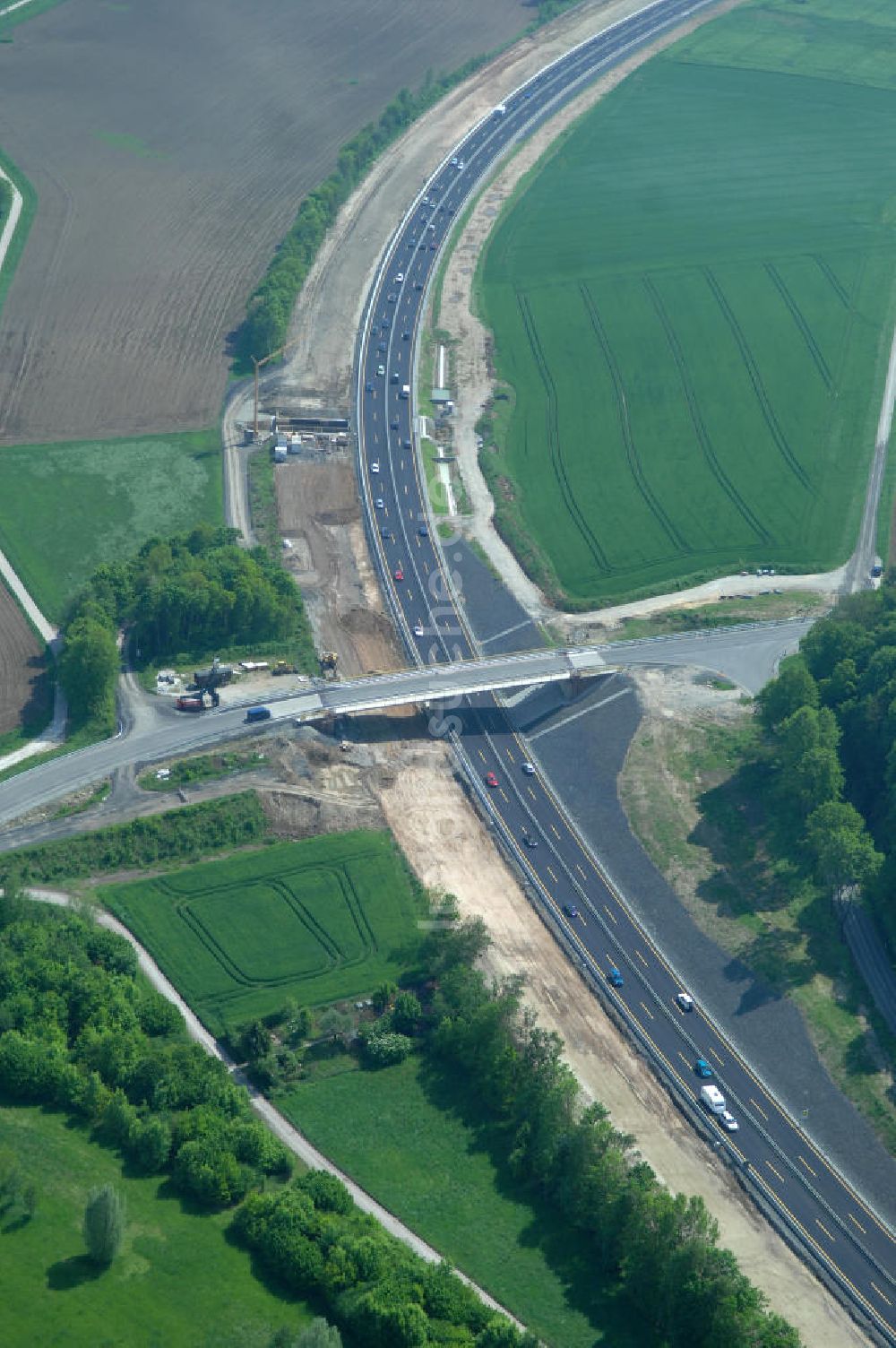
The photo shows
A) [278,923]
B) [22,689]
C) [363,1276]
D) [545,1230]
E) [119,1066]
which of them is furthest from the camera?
[22,689]

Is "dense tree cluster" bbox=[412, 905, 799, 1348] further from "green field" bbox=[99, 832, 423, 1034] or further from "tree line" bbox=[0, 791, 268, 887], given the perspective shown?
"tree line" bbox=[0, 791, 268, 887]

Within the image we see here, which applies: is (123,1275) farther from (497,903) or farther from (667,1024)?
(497,903)

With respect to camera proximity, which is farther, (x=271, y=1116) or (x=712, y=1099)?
(x=712, y=1099)

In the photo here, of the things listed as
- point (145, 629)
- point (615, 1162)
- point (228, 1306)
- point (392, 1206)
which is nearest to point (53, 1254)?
point (228, 1306)

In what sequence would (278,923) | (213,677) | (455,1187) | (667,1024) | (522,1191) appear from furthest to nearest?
1. (213,677)
2. (278,923)
3. (667,1024)
4. (455,1187)
5. (522,1191)

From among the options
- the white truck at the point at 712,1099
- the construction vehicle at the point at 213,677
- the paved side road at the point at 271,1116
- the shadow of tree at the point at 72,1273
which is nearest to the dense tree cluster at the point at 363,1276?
the paved side road at the point at 271,1116

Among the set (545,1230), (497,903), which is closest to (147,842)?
(497,903)

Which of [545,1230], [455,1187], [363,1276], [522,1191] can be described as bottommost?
[545,1230]
